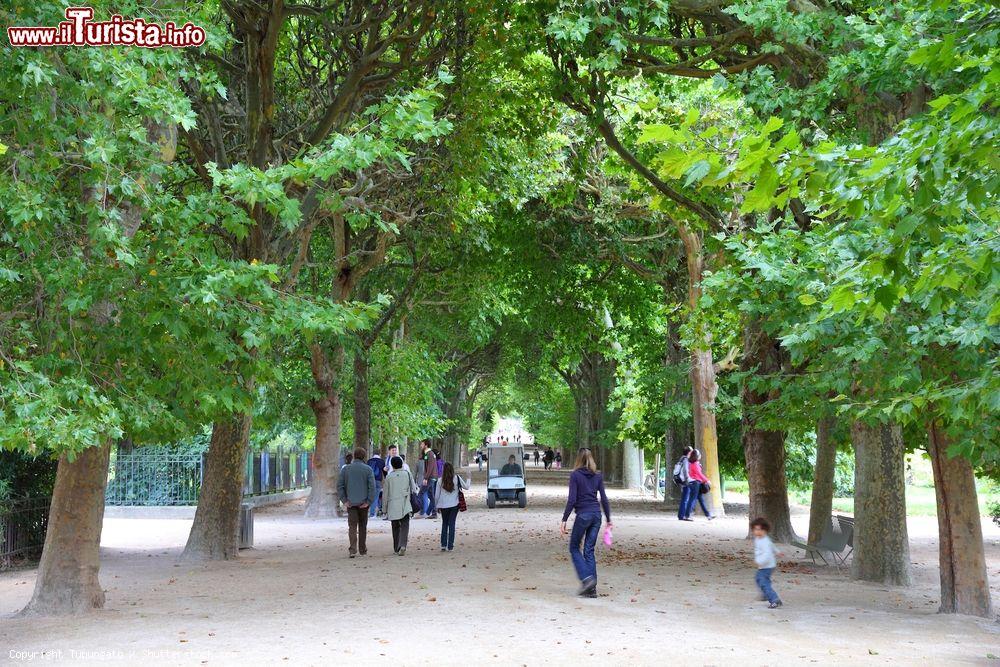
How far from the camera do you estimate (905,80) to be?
1035 centimetres

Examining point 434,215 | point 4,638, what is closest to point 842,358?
point 4,638

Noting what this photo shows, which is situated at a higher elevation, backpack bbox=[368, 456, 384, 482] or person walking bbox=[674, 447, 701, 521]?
backpack bbox=[368, 456, 384, 482]

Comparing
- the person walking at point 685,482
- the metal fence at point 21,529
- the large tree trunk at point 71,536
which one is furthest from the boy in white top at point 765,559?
the person walking at point 685,482

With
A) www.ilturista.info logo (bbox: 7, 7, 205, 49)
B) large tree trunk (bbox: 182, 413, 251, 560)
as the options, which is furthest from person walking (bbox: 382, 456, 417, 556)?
www.ilturista.info logo (bbox: 7, 7, 205, 49)

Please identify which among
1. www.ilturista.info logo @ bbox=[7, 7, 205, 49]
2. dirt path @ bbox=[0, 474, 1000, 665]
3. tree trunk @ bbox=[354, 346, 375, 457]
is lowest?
dirt path @ bbox=[0, 474, 1000, 665]

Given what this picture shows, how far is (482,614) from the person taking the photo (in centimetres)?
1114

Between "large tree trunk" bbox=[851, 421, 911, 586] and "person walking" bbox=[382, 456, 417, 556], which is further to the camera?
"person walking" bbox=[382, 456, 417, 556]

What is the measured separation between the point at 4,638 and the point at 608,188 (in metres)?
18.9

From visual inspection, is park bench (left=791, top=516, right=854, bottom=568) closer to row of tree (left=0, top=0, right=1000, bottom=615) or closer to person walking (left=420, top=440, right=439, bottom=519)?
row of tree (left=0, top=0, right=1000, bottom=615)

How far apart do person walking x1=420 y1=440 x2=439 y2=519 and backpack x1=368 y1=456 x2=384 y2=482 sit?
3.71 ft

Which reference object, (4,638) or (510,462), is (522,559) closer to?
(4,638)

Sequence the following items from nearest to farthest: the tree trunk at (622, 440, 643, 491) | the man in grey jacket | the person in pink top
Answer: the man in grey jacket < the person in pink top < the tree trunk at (622, 440, 643, 491)

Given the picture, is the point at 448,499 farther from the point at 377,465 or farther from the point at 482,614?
the point at 482,614

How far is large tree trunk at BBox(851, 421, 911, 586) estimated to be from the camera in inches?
547
